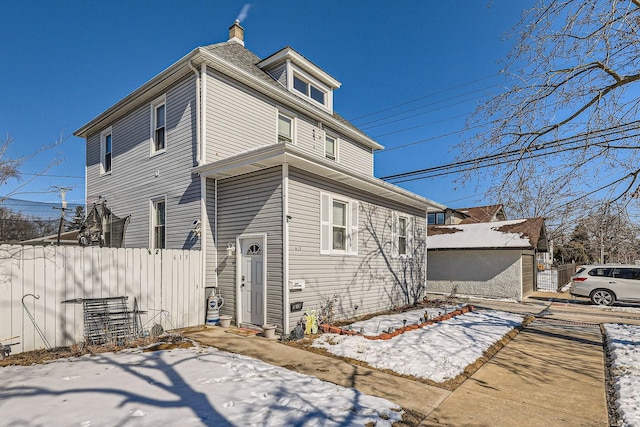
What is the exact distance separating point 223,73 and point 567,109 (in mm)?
7997

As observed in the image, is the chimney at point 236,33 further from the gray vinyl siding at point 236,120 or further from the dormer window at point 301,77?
the gray vinyl siding at point 236,120

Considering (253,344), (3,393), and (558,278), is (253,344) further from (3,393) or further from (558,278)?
(558,278)

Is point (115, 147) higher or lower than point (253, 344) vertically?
higher

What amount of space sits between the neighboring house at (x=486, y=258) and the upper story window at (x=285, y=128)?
31.0 ft

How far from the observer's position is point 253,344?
259 inches

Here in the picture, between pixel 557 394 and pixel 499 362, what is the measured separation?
1399 mm

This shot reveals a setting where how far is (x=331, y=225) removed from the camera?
29.2 ft

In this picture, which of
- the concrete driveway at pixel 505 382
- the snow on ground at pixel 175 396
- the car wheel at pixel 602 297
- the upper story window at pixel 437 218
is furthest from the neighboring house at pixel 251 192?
the upper story window at pixel 437 218

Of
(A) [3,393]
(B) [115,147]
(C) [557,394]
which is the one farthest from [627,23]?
(B) [115,147]

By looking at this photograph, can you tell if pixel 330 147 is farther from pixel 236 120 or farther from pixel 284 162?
pixel 284 162

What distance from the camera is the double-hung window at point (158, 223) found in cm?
1017

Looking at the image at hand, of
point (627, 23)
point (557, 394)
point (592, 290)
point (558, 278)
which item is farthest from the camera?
point (558, 278)

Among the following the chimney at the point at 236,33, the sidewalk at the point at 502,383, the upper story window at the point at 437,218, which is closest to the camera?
the sidewalk at the point at 502,383

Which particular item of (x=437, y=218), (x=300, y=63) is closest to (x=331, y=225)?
(x=300, y=63)
